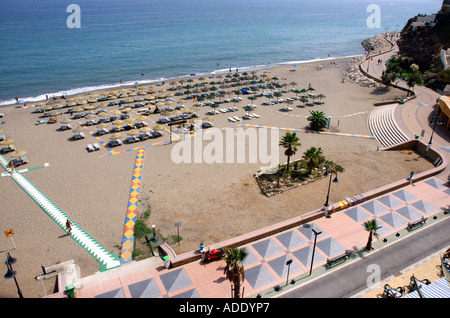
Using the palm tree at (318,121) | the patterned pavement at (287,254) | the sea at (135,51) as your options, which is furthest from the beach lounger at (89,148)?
the sea at (135,51)

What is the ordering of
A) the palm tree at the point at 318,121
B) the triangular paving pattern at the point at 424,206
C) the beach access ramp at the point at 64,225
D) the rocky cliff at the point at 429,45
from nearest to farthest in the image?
the beach access ramp at the point at 64,225
the triangular paving pattern at the point at 424,206
the palm tree at the point at 318,121
the rocky cliff at the point at 429,45

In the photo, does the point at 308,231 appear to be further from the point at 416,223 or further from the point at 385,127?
the point at 385,127

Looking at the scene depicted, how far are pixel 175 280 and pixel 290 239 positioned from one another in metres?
8.14

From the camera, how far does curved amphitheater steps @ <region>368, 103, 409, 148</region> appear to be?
37.8 m

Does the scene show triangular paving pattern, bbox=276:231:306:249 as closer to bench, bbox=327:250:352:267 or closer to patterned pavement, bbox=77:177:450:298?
patterned pavement, bbox=77:177:450:298

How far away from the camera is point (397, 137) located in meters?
37.8

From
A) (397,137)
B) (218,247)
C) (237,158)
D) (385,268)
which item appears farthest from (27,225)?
(397,137)

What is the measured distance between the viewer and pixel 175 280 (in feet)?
62.7

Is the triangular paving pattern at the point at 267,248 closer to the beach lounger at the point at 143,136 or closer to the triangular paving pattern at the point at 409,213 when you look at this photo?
the triangular paving pattern at the point at 409,213

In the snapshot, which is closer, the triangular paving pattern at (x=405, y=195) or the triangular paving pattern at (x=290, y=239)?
the triangular paving pattern at (x=290, y=239)

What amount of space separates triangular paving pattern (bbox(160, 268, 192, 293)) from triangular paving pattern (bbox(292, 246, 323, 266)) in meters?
6.92

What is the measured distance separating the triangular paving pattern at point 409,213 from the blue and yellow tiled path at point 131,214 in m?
19.8

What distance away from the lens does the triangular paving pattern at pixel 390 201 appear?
1025 inches
